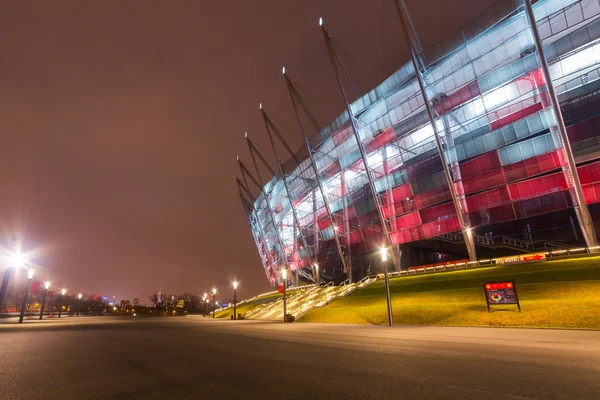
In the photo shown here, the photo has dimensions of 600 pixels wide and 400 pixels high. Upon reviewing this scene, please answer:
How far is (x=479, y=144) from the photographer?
133 ft

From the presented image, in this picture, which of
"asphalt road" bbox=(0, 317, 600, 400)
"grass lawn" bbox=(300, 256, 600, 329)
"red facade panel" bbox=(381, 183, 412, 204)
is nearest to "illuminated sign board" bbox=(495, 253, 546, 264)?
"grass lawn" bbox=(300, 256, 600, 329)

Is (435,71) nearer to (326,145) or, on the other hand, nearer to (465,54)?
(465,54)

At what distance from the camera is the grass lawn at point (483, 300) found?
695 inches

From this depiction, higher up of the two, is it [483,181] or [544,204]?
[483,181]

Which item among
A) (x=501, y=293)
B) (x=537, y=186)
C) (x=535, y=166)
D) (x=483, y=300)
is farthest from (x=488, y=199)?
(x=501, y=293)

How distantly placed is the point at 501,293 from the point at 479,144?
2667 cm

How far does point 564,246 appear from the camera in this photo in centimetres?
4403

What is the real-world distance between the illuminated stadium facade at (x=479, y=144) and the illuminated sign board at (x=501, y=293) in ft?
65.6

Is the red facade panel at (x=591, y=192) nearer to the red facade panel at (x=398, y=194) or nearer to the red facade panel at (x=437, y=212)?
the red facade panel at (x=437, y=212)

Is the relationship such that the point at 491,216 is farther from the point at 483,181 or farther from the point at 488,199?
the point at 483,181

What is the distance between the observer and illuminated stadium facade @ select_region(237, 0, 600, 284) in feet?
111

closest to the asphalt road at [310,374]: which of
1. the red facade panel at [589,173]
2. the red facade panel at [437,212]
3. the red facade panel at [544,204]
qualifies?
the red facade panel at [589,173]

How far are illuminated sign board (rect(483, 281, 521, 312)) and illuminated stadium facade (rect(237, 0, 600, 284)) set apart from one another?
20.0 m

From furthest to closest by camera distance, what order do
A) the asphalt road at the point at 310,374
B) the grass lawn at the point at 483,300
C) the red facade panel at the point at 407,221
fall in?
the red facade panel at the point at 407,221 < the grass lawn at the point at 483,300 < the asphalt road at the point at 310,374
